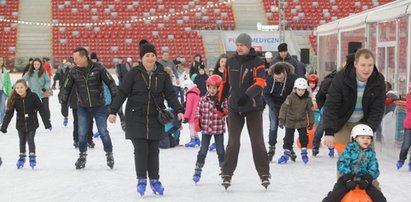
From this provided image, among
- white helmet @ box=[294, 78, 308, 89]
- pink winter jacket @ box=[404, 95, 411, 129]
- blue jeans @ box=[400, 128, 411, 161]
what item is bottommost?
blue jeans @ box=[400, 128, 411, 161]

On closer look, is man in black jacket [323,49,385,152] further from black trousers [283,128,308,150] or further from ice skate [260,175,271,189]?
black trousers [283,128,308,150]

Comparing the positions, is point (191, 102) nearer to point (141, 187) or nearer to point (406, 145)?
point (406, 145)

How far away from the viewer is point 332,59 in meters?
20.2

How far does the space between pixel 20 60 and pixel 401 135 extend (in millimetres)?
24282

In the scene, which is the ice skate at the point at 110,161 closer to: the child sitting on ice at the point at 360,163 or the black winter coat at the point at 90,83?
the black winter coat at the point at 90,83

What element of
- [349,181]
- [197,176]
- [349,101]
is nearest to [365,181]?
[349,181]

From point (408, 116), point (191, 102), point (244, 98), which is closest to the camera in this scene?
point (244, 98)

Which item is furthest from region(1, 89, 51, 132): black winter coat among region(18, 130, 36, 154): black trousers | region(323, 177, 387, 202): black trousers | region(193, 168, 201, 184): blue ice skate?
region(323, 177, 387, 202): black trousers

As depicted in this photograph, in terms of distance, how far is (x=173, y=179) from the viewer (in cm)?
819

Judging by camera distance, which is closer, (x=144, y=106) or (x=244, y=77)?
(x=144, y=106)

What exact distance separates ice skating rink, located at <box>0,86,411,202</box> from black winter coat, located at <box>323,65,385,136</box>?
1535 millimetres

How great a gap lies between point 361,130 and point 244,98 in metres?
2.10

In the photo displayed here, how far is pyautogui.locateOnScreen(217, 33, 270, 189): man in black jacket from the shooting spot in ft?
23.8

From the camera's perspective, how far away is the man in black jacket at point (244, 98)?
724 cm
